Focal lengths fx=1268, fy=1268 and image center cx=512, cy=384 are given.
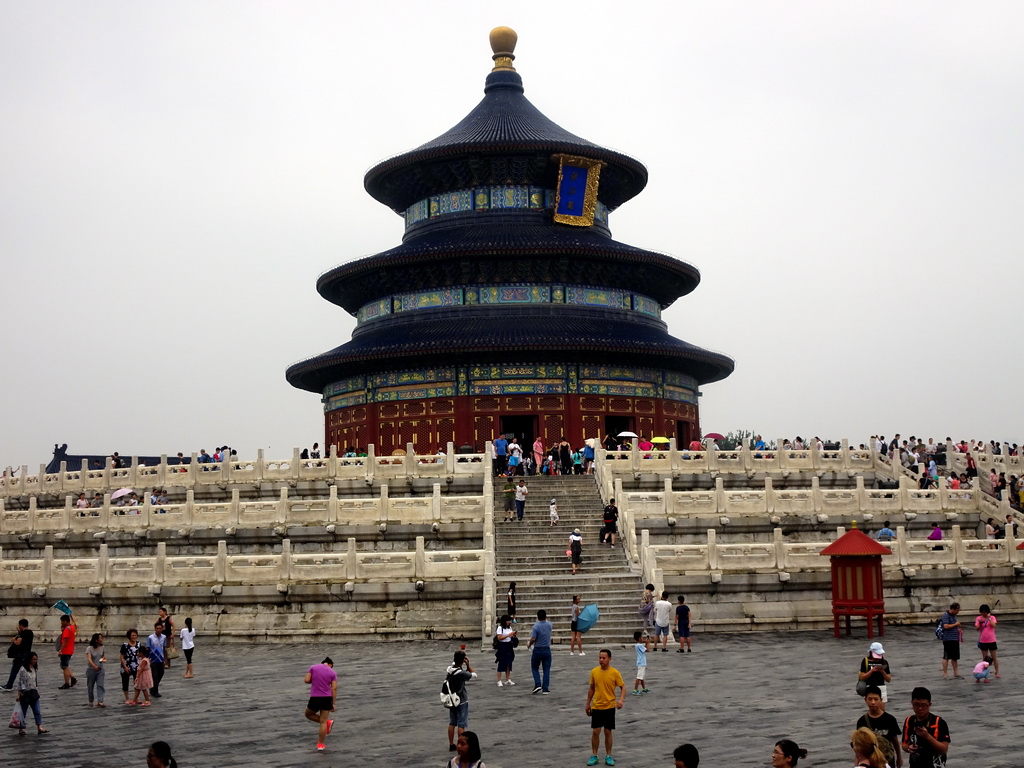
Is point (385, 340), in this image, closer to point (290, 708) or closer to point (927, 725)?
point (290, 708)

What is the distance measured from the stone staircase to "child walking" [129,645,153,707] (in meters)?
8.34

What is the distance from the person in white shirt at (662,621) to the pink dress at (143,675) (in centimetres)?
991

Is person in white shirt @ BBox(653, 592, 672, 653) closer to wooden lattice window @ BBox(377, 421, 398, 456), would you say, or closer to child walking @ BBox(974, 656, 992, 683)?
child walking @ BBox(974, 656, 992, 683)

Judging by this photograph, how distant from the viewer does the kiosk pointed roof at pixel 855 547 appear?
26344 mm

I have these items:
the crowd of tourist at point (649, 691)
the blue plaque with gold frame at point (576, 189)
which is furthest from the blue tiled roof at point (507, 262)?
the crowd of tourist at point (649, 691)

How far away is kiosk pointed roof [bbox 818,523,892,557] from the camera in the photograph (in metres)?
26.3

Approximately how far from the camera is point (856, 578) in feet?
87.4

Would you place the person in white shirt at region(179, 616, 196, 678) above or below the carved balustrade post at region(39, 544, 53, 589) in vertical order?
below

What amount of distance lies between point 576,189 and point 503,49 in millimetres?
10313

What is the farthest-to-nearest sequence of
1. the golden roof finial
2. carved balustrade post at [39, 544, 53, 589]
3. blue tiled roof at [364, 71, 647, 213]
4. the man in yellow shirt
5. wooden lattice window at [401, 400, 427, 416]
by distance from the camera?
the golden roof finial < blue tiled roof at [364, 71, 647, 213] < wooden lattice window at [401, 400, 427, 416] < carved balustrade post at [39, 544, 53, 589] < the man in yellow shirt

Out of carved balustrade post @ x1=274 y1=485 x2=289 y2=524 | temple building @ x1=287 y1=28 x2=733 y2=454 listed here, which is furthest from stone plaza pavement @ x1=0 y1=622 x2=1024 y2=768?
temple building @ x1=287 y1=28 x2=733 y2=454

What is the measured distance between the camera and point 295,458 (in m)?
36.2

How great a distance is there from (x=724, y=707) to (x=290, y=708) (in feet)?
21.1

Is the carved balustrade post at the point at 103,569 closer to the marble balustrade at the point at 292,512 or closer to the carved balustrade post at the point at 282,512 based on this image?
the marble balustrade at the point at 292,512
